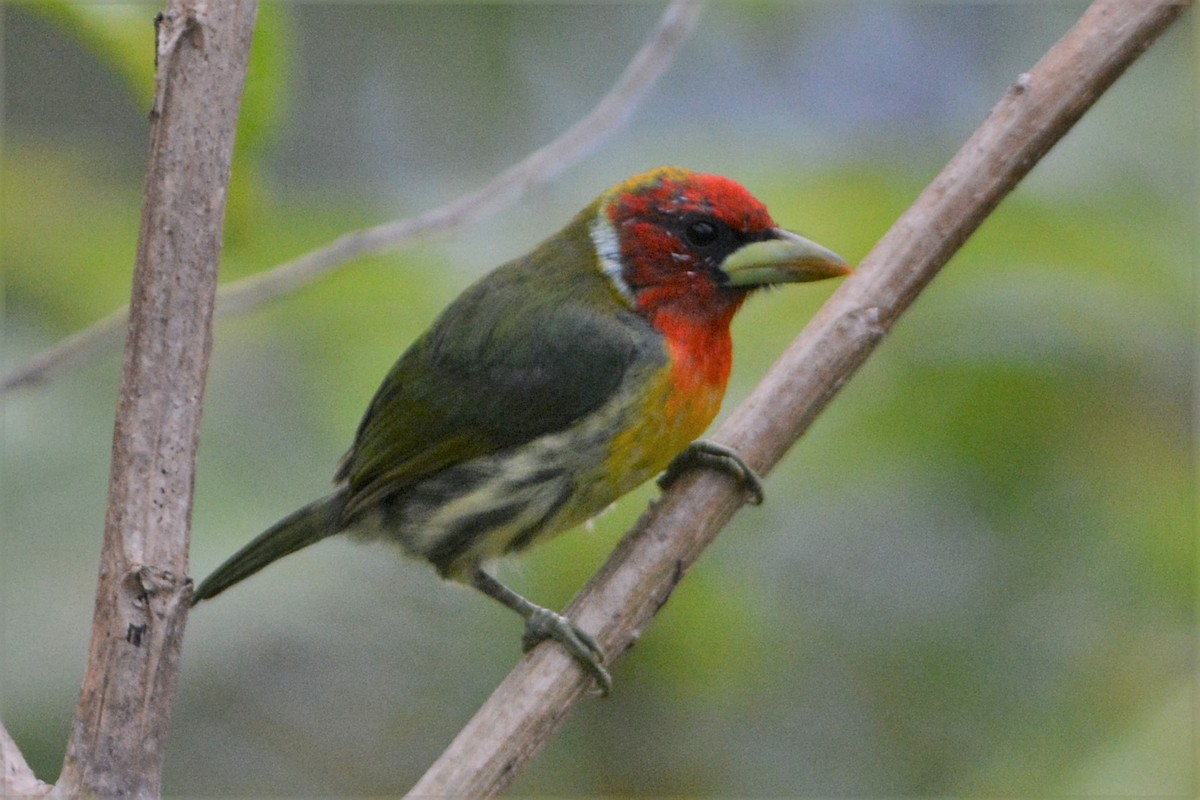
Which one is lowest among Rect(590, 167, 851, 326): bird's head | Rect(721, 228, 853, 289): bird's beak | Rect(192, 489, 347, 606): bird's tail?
Rect(192, 489, 347, 606): bird's tail

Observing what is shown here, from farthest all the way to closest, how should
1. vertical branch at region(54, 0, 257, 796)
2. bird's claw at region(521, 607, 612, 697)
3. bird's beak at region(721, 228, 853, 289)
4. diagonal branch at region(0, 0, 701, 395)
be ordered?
1. bird's beak at region(721, 228, 853, 289)
2. diagonal branch at region(0, 0, 701, 395)
3. bird's claw at region(521, 607, 612, 697)
4. vertical branch at region(54, 0, 257, 796)

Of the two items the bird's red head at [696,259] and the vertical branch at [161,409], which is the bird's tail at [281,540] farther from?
the vertical branch at [161,409]

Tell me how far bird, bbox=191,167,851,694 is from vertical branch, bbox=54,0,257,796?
855 millimetres

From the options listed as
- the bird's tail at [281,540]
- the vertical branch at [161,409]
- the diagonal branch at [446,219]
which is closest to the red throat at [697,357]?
the diagonal branch at [446,219]

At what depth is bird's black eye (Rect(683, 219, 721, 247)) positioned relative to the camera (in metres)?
2.79

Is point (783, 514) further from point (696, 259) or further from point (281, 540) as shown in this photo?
point (281, 540)

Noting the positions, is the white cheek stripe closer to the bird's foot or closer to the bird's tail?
the bird's foot

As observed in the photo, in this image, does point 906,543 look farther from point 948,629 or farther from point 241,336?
point 241,336

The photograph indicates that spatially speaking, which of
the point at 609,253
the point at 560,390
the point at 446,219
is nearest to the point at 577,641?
the point at 560,390

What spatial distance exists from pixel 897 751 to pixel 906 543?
0.48 meters

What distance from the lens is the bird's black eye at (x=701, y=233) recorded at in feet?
9.16

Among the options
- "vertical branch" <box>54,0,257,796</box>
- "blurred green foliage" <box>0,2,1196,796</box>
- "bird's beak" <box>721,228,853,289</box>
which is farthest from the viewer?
"blurred green foliage" <box>0,2,1196,796</box>

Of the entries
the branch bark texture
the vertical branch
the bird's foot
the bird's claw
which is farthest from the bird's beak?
the vertical branch

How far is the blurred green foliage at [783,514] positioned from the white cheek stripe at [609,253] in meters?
0.25
